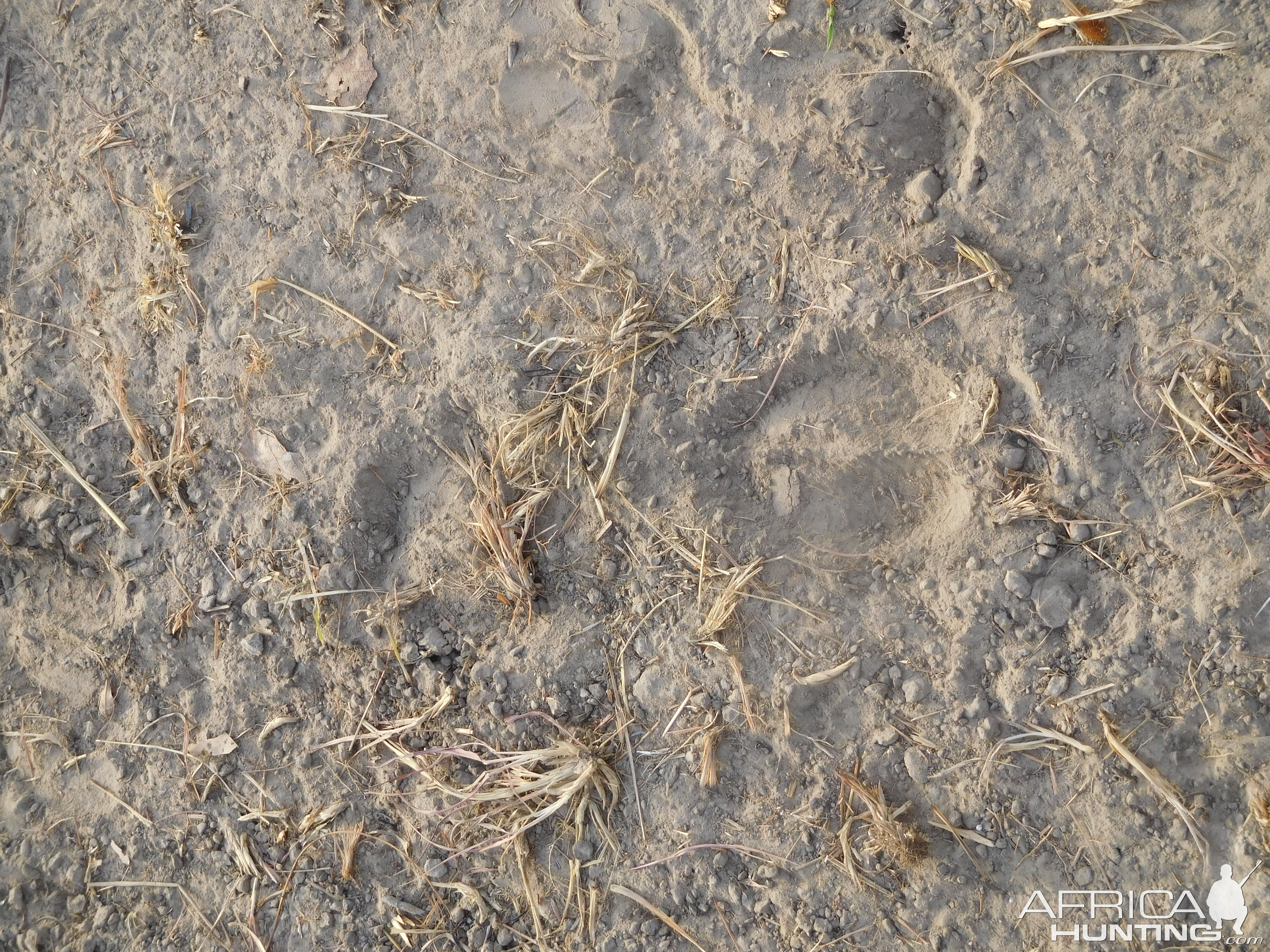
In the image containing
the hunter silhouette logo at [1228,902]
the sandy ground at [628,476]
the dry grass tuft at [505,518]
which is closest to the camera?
the hunter silhouette logo at [1228,902]

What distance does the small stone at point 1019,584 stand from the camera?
1.99 metres

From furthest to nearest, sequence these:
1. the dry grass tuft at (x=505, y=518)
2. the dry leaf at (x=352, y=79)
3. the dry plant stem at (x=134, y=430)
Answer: the dry plant stem at (x=134, y=430) → the dry leaf at (x=352, y=79) → the dry grass tuft at (x=505, y=518)

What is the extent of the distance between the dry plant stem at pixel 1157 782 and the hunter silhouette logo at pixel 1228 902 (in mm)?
57

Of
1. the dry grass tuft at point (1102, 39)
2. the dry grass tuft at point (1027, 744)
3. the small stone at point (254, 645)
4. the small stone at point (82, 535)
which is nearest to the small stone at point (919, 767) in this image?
the dry grass tuft at point (1027, 744)

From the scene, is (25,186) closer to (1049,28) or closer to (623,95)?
(623,95)

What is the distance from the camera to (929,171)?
2.07 m

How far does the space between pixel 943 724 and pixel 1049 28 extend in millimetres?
1694

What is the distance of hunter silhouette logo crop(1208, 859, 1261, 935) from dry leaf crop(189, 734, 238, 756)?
2.47m

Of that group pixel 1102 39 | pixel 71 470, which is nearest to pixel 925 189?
pixel 1102 39

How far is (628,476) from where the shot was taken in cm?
216

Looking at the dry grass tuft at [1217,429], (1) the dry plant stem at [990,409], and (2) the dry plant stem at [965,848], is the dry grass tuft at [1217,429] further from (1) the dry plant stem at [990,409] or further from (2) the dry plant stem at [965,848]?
(2) the dry plant stem at [965,848]

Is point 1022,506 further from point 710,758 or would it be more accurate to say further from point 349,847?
point 349,847

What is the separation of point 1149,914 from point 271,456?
8.13 ft

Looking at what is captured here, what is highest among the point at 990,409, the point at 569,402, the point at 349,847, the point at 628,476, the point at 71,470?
the point at 990,409
